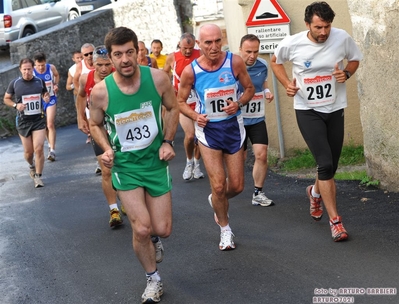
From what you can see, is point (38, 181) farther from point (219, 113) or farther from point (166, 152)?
point (166, 152)

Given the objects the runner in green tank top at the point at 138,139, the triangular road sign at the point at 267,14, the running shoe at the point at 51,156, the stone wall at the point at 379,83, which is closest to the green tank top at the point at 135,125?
the runner in green tank top at the point at 138,139

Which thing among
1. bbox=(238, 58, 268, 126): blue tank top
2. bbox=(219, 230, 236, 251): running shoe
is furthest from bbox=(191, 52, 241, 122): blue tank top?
bbox=(238, 58, 268, 126): blue tank top

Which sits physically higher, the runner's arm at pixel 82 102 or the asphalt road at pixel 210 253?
the runner's arm at pixel 82 102

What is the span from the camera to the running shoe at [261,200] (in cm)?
966

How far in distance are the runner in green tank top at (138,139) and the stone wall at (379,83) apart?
356 cm

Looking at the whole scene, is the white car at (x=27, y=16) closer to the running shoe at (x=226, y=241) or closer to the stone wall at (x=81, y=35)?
the stone wall at (x=81, y=35)

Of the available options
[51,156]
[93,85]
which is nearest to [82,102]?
[93,85]

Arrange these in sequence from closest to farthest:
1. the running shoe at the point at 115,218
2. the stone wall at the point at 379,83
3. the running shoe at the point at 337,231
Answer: the running shoe at the point at 337,231 → the stone wall at the point at 379,83 → the running shoe at the point at 115,218

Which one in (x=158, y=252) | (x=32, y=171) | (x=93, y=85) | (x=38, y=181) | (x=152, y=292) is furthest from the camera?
Result: (x=32, y=171)

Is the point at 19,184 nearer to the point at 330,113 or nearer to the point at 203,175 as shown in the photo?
the point at 203,175

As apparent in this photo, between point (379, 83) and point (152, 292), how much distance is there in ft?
14.4

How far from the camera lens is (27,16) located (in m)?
25.6

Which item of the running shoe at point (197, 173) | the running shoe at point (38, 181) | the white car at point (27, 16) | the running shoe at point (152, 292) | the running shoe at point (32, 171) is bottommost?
the running shoe at point (38, 181)

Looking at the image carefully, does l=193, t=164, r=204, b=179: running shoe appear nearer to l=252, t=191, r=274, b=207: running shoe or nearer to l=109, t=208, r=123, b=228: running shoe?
l=252, t=191, r=274, b=207: running shoe
